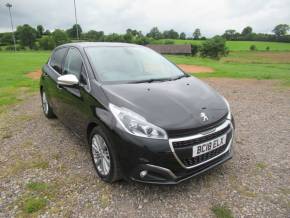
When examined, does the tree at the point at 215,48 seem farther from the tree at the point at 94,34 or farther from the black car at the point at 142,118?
the black car at the point at 142,118

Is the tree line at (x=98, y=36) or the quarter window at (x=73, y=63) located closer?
the quarter window at (x=73, y=63)

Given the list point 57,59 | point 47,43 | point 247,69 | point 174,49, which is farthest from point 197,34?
point 57,59

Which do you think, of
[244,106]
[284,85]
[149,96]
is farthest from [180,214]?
[284,85]

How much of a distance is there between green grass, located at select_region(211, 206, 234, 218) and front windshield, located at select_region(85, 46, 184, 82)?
1.74 metres

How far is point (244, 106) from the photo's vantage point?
5.94 m

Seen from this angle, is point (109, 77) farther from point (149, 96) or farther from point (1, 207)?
point (1, 207)

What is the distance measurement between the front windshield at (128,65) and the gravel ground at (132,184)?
1.29 meters

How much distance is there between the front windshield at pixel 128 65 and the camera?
3027mm

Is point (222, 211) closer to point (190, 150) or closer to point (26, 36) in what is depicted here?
point (190, 150)

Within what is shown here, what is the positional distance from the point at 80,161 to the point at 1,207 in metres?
1.07

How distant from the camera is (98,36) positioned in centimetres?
6431

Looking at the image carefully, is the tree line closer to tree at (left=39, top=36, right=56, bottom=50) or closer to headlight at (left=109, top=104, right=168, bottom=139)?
tree at (left=39, top=36, right=56, bottom=50)

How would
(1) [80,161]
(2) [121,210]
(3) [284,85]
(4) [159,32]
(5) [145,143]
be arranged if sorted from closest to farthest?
1. (5) [145,143]
2. (2) [121,210]
3. (1) [80,161]
4. (3) [284,85]
5. (4) [159,32]

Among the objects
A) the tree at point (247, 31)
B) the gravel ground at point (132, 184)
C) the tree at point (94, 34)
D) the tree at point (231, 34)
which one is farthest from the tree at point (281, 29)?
the gravel ground at point (132, 184)
